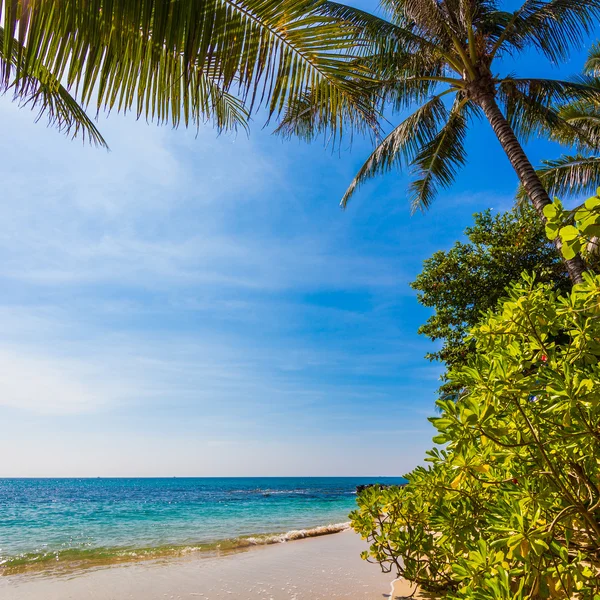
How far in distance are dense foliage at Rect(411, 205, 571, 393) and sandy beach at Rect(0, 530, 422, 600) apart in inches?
200

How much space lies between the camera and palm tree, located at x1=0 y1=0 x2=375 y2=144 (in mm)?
2141

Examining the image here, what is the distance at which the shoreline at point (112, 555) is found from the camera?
30.6 ft

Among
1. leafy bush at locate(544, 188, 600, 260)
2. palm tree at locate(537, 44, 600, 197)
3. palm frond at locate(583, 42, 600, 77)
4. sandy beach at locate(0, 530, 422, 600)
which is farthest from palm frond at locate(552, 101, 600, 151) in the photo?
leafy bush at locate(544, 188, 600, 260)

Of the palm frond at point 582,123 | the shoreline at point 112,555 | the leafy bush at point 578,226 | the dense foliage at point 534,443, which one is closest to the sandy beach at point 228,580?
the shoreline at point 112,555

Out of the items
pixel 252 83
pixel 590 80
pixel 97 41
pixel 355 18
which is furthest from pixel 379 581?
pixel 590 80

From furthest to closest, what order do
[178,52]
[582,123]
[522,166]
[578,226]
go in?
[582,123] < [522,166] < [178,52] < [578,226]

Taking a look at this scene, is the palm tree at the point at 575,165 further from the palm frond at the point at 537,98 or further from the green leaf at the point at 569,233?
the green leaf at the point at 569,233

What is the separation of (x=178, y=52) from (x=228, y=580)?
805cm

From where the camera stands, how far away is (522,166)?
6.48m

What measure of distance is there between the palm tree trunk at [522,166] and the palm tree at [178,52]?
448 centimetres

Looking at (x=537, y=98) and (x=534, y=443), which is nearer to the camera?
(x=534, y=443)

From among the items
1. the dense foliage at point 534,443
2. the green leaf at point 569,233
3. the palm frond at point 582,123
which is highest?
the palm frond at point 582,123

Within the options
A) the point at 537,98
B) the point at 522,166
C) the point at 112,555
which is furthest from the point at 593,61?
the point at 112,555

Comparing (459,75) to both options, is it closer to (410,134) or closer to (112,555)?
(410,134)
